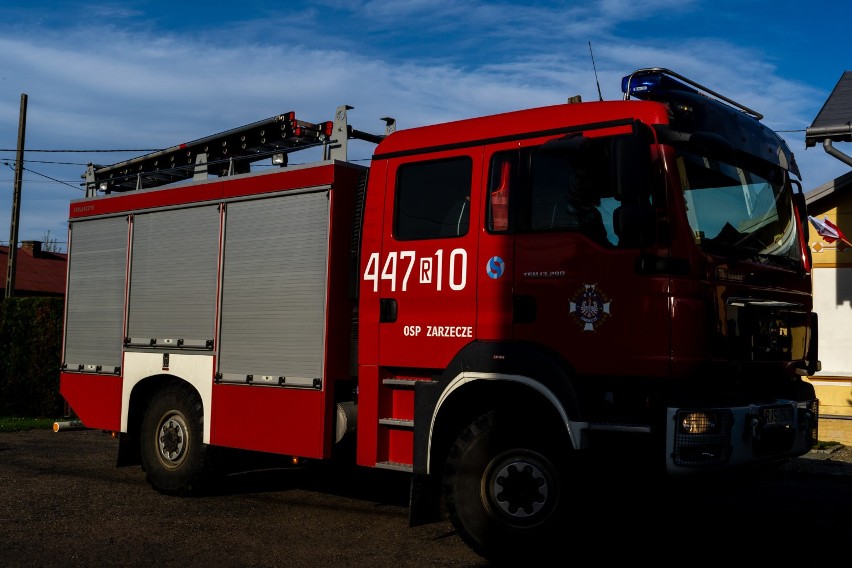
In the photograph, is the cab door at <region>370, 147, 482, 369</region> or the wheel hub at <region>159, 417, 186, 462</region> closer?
the cab door at <region>370, 147, 482, 369</region>

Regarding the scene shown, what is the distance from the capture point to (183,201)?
8.36 meters

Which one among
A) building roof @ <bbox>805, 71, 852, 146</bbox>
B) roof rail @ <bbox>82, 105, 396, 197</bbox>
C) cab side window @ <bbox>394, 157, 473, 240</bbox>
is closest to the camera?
cab side window @ <bbox>394, 157, 473, 240</bbox>

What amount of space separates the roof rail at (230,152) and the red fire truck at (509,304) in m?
0.04

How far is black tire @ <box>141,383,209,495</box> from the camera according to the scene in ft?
26.2

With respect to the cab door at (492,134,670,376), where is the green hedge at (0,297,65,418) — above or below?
below

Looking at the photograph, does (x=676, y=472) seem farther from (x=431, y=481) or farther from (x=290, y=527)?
(x=290, y=527)

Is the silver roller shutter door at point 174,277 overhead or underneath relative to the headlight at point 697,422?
overhead

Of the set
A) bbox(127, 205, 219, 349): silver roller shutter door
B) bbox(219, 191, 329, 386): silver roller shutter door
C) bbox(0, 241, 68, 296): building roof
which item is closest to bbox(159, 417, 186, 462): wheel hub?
bbox(127, 205, 219, 349): silver roller shutter door

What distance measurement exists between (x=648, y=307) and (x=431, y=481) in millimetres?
1938

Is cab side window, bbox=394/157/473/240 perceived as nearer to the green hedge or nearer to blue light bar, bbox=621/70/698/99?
blue light bar, bbox=621/70/698/99

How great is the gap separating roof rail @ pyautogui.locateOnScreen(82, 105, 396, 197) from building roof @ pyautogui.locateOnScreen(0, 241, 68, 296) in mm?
28855

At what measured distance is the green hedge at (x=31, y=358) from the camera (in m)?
16.9

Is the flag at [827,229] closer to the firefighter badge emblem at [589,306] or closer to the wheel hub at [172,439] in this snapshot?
the firefighter badge emblem at [589,306]

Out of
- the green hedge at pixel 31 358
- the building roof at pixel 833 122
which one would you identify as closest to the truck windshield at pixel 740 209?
the building roof at pixel 833 122
